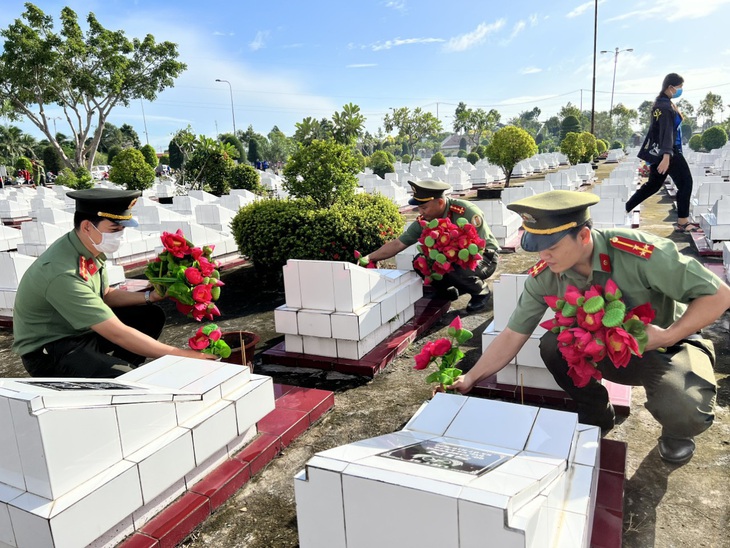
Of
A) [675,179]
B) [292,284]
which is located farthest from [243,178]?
[292,284]

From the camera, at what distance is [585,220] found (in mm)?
2494

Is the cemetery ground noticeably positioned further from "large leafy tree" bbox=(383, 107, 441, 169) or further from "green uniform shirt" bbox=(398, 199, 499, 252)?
"large leafy tree" bbox=(383, 107, 441, 169)

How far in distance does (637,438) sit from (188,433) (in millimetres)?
2393

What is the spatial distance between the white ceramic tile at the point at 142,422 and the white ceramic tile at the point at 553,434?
5.22 ft

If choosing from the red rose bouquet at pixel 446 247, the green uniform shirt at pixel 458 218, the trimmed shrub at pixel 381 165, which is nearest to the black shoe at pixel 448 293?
the red rose bouquet at pixel 446 247

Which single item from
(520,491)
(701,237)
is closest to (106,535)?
(520,491)

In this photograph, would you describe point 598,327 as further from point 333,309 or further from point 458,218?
point 458,218

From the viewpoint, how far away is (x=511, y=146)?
19438 mm

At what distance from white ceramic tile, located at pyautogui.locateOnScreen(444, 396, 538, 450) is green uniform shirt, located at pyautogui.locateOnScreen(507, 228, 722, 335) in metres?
0.63

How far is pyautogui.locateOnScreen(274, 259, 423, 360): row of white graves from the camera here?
4.13 m

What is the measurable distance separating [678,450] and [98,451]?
271 cm

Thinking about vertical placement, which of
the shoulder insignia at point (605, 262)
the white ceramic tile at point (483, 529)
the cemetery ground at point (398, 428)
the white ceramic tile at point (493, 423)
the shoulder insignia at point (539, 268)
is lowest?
the cemetery ground at point (398, 428)

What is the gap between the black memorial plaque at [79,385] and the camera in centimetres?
221

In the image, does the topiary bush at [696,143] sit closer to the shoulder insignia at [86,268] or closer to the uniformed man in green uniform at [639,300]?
the uniformed man in green uniform at [639,300]
